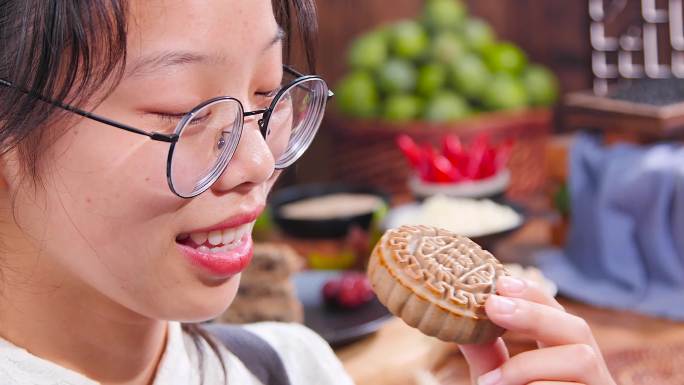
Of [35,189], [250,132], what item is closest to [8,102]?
[35,189]

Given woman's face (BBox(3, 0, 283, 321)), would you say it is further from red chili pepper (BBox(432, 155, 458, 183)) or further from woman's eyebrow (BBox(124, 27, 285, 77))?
red chili pepper (BBox(432, 155, 458, 183))

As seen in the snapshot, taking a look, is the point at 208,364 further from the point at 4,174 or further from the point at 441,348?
the point at 441,348

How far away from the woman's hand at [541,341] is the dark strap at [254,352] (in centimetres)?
32

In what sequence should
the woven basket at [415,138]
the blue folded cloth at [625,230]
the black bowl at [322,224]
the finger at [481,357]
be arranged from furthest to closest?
the woven basket at [415,138], the black bowl at [322,224], the blue folded cloth at [625,230], the finger at [481,357]

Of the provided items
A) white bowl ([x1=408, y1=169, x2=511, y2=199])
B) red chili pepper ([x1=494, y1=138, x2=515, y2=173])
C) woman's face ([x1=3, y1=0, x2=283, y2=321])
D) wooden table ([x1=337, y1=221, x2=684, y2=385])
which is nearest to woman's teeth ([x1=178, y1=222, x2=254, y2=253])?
woman's face ([x1=3, y1=0, x2=283, y2=321])

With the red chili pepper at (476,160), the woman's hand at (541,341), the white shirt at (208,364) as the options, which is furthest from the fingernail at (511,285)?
the red chili pepper at (476,160)

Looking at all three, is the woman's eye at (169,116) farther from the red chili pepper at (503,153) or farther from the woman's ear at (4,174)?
the red chili pepper at (503,153)

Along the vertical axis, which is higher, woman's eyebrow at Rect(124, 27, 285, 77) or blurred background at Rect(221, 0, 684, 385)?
woman's eyebrow at Rect(124, 27, 285, 77)

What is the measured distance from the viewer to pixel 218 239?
894 mm

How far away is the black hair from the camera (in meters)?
0.79

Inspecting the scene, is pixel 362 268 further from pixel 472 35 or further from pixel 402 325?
pixel 472 35

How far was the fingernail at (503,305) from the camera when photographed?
2.96 feet

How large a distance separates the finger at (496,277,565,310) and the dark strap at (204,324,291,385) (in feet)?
1.21

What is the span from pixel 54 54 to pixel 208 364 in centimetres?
46
